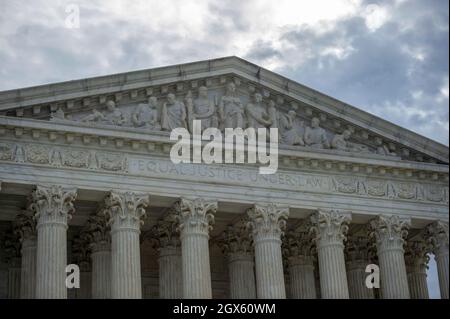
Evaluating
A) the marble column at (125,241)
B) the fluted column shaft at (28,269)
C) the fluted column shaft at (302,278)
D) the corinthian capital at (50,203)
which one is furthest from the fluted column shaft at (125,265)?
the fluted column shaft at (302,278)

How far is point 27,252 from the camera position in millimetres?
35188

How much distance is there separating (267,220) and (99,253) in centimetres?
733

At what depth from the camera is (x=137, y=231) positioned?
34.0m

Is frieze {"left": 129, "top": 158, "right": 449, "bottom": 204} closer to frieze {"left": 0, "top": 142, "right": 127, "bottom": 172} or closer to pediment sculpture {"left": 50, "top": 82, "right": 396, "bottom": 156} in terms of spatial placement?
frieze {"left": 0, "top": 142, "right": 127, "bottom": 172}

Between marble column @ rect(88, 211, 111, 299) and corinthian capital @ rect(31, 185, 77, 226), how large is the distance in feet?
9.90

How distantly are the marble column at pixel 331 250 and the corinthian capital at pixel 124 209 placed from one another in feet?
26.6

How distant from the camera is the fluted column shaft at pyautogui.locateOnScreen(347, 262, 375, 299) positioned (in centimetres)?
4172

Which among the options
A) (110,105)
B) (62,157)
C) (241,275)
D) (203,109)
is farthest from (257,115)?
Result: (62,157)

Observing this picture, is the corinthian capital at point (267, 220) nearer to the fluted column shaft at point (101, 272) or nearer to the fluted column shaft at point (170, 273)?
the fluted column shaft at point (170, 273)

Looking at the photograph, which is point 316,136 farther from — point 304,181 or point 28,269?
point 28,269

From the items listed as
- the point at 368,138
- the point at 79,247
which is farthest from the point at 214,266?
the point at 368,138
